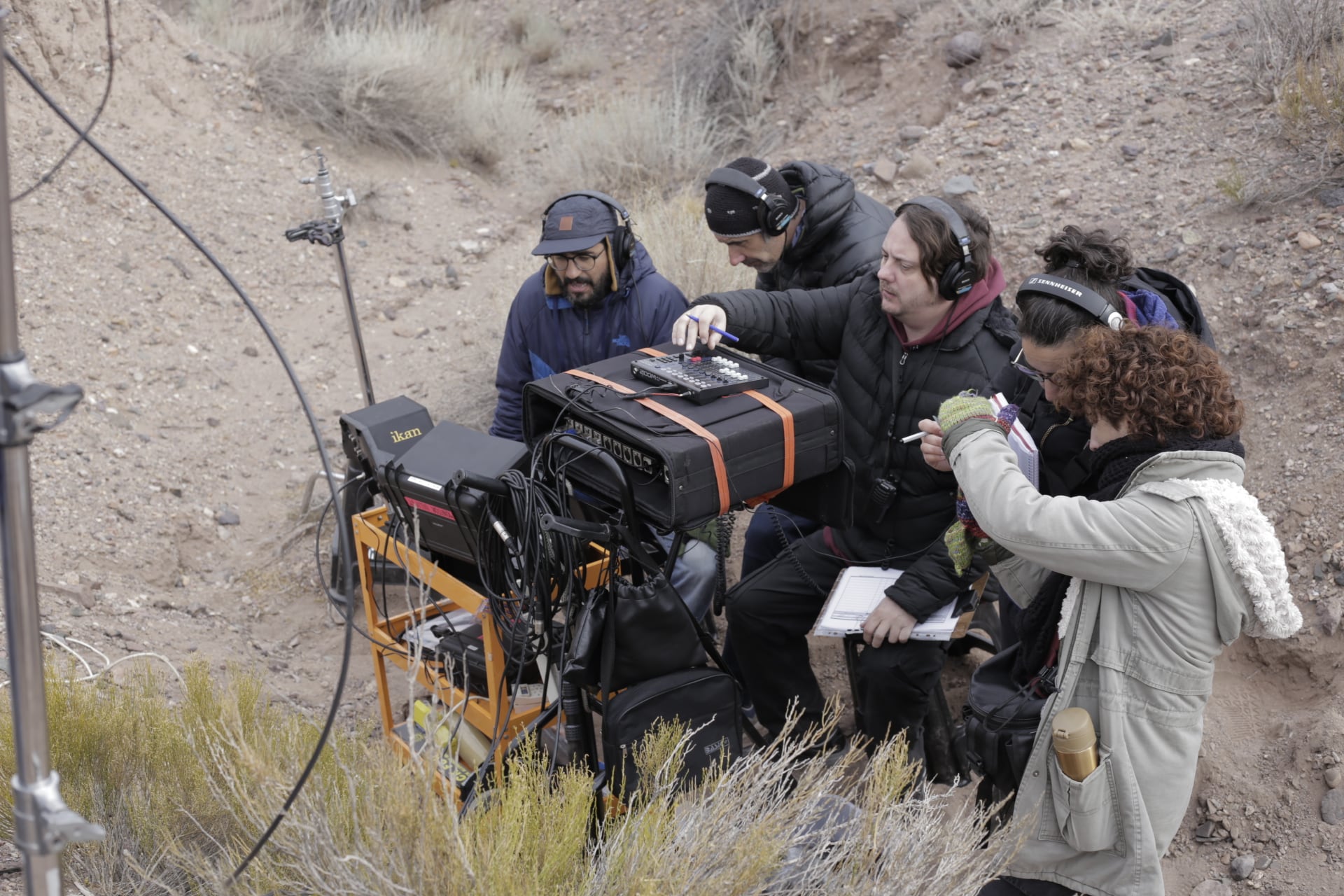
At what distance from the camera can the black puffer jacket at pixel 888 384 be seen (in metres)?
3.19

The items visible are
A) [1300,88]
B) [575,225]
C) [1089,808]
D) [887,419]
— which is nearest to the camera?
[1089,808]

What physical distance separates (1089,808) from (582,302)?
2365mm

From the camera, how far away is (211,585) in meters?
5.13

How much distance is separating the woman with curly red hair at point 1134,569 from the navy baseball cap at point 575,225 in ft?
5.40

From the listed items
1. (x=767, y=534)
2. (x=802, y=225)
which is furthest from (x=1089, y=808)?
(x=802, y=225)

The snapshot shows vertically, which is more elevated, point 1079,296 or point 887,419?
point 1079,296

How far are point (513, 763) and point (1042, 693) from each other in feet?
4.25

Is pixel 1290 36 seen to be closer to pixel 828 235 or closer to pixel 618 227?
pixel 828 235

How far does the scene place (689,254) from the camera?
6352mm

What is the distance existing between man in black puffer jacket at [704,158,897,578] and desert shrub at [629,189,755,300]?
6.56 ft

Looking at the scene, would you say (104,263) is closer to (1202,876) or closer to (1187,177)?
(1187,177)

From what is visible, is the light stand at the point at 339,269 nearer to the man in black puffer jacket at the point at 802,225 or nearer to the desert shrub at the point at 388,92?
the man in black puffer jacket at the point at 802,225

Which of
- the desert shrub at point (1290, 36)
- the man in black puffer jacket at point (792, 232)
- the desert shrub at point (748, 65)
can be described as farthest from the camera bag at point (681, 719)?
the desert shrub at point (748, 65)

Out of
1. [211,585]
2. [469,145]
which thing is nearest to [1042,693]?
[211,585]
